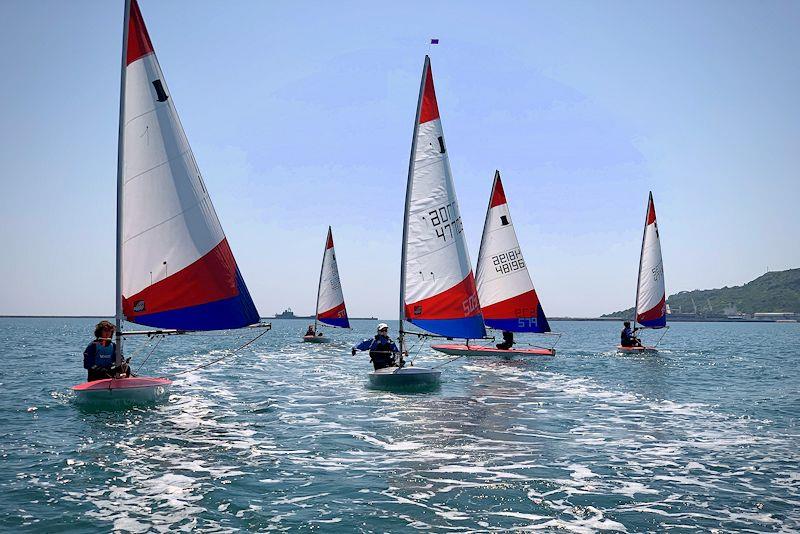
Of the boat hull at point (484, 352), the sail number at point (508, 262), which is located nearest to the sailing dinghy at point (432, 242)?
the boat hull at point (484, 352)

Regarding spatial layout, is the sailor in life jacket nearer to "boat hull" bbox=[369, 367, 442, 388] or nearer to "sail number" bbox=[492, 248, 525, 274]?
"boat hull" bbox=[369, 367, 442, 388]

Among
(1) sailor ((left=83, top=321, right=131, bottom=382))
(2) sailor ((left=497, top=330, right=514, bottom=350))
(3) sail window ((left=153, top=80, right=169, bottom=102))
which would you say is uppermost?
(3) sail window ((left=153, top=80, right=169, bottom=102))

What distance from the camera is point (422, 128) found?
80.8 ft

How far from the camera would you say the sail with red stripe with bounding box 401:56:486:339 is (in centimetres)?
2428

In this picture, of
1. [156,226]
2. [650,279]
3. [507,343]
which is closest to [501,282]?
[507,343]

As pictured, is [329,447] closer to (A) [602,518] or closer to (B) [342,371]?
(A) [602,518]

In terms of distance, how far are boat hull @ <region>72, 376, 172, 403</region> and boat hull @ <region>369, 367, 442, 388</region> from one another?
24.5 feet

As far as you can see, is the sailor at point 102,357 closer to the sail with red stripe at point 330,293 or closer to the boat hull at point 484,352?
the boat hull at point 484,352

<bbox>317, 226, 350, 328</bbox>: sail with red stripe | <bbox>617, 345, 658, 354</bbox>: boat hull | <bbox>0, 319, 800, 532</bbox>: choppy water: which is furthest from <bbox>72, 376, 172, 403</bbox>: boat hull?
<bbox>317, 226, 350, 328</bbox>: sail with red stripe

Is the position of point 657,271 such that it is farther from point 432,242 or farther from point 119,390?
point 119,390

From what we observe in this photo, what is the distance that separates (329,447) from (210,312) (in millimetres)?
6813

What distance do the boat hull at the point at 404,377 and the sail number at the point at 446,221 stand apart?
5926mm

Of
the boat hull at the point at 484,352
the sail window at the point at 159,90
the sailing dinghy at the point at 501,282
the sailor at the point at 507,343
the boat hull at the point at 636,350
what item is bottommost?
the boat hull at the point at 636,350

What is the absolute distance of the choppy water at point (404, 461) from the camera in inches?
349
